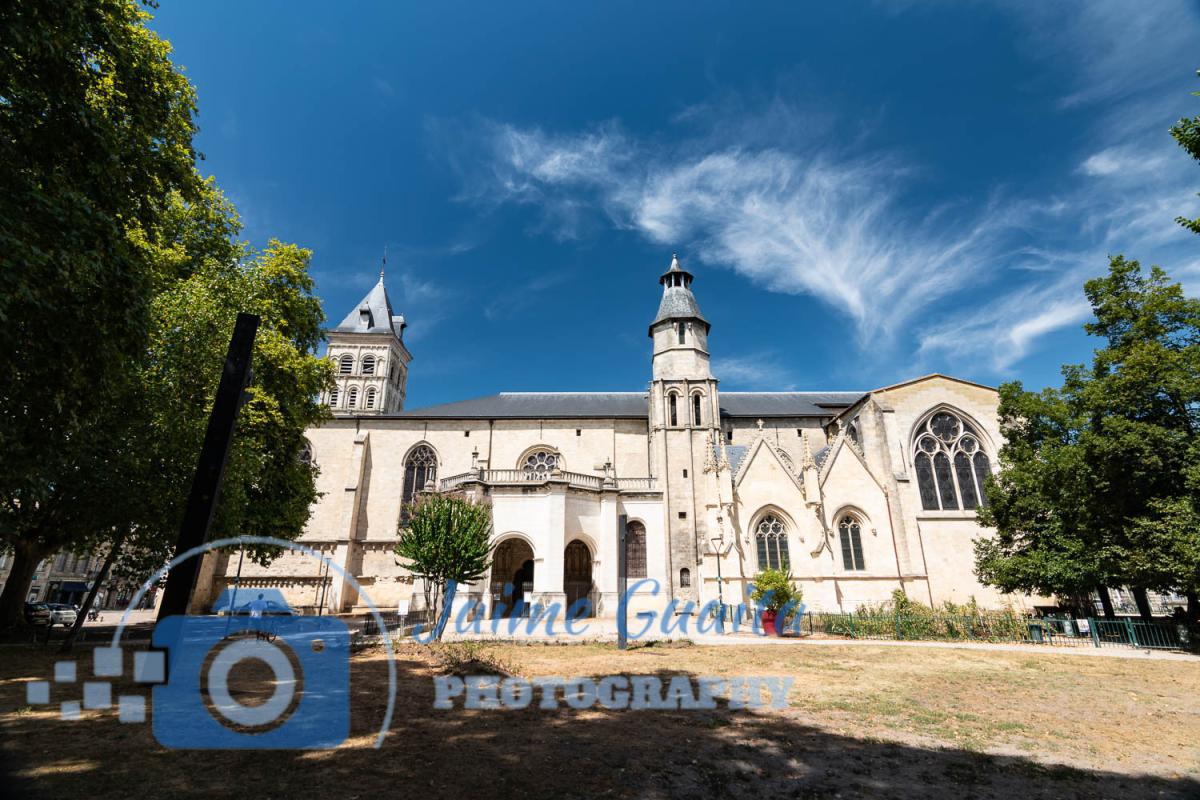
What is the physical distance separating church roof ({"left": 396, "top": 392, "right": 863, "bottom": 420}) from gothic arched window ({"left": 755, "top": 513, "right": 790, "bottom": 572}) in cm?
900

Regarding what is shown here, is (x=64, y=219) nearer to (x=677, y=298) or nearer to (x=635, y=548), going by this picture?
(x=635, y=548)

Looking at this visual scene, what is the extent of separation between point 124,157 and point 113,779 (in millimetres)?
7895

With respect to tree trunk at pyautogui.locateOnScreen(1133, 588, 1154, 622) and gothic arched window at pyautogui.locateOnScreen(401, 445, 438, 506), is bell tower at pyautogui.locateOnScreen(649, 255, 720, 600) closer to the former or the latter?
gothic arched window at pyautogui.locateOnScreen(401, 445, 438, 506)

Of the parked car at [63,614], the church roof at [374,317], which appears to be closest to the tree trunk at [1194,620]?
the parked car at [63,614]

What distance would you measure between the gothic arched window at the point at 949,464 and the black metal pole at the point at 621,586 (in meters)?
15.5

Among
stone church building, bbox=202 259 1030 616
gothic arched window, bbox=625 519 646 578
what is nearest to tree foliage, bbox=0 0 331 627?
stone church building, bbox=202 259 1030 616

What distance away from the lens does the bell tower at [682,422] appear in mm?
26234

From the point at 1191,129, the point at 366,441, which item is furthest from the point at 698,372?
the point at 1191,129

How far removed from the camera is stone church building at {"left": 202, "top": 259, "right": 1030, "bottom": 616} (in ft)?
80.9

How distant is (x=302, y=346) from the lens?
17938 mm

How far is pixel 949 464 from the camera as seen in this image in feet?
90.4

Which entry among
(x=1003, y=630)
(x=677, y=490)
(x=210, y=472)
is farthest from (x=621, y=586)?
(x=210, y=472)

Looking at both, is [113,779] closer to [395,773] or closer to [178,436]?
[395,773]

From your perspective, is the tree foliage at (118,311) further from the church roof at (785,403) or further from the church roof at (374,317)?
the church roof at (374,317)
